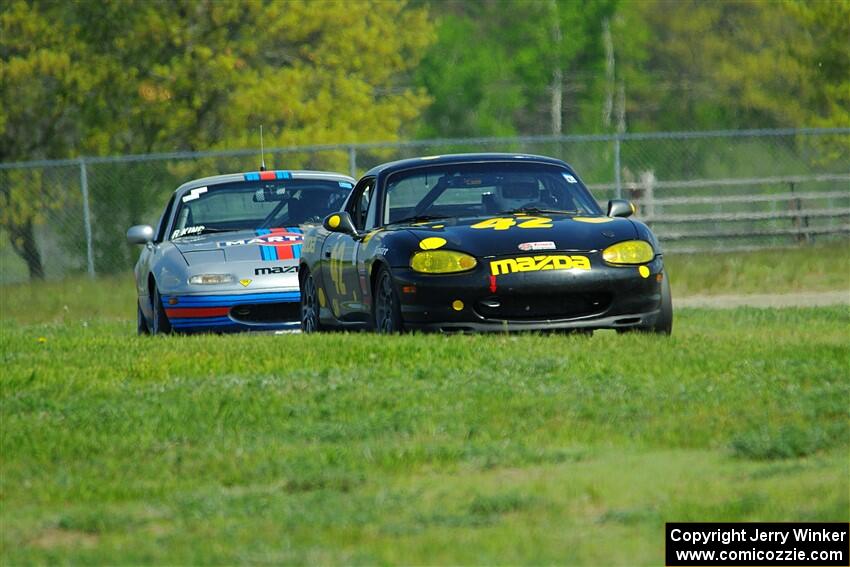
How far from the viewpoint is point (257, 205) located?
52.2 ft

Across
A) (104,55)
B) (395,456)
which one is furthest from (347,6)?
(395,456)

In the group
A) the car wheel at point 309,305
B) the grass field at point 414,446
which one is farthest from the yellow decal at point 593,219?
the car wheel at point 309,305

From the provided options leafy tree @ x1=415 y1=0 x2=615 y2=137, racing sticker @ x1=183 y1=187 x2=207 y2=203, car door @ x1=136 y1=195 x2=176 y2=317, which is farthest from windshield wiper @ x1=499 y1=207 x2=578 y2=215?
leafy tree @ x1=415 y1=0 x2=615 y2=137

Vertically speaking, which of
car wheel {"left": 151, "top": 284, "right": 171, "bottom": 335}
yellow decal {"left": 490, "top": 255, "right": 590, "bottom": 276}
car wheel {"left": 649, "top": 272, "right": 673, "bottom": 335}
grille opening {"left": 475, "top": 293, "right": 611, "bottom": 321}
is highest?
yellow decal {"left": 490, "top": 255, "right": 590, "bottom": 276}

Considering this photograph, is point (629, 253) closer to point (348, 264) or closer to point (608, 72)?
point (348, 264)

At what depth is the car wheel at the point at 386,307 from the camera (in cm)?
1163

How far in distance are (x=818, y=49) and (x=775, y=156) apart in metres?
9.32

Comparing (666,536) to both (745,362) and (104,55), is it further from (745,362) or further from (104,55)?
(104,55)

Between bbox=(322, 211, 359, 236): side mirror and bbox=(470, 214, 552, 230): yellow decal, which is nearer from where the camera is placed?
bbox=(470, 214, 552, 230): yellow decal

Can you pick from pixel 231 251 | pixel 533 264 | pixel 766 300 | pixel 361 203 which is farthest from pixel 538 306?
pixel 766 300

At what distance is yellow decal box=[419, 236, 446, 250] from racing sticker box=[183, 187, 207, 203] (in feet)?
15.4

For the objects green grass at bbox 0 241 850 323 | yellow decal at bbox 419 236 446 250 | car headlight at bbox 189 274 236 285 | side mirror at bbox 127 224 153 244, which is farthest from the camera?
green grass at bbox 0 241 850 323

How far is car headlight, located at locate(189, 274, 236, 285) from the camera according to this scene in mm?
14641

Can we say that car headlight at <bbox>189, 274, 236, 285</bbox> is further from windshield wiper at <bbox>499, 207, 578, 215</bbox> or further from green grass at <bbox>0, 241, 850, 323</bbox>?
green grass at <bbox>0, 241, 850, 323</bbox>
